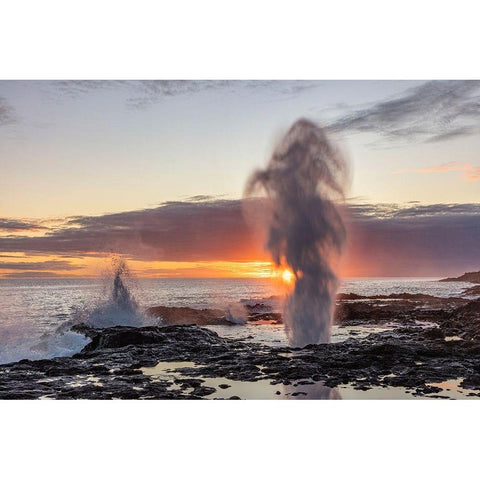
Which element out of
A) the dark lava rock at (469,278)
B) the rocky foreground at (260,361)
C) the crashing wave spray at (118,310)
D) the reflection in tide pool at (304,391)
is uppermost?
the dark lava rock at (469,278)

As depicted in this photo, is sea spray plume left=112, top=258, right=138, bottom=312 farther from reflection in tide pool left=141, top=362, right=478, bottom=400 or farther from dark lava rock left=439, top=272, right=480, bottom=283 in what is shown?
dark lava rock left=439, top=272, right=480, bottom=283

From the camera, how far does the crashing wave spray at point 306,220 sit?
7246 millimetres

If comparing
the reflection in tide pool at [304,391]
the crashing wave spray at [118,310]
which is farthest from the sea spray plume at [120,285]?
the reflection in tide pool at [304,391]

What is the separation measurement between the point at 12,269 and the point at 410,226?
6.27m

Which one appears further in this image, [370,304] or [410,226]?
[370,304]

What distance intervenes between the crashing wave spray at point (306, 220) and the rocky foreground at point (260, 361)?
0.32 meters

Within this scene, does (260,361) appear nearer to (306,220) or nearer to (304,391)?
(304,391)

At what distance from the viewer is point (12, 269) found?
7.26 m

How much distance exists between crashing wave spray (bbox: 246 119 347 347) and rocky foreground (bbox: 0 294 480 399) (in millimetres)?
319

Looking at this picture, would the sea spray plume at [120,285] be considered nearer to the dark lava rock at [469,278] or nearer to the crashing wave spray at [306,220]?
the crashing wave spray at [306,220]

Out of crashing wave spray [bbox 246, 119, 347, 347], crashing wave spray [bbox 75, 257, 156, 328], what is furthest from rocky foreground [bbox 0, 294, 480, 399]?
crashing wave spray [bbox 246, 119, 347, 347]

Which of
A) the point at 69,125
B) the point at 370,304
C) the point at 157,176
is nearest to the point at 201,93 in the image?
the point at 157,176

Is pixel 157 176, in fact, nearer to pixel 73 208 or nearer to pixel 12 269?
pixel 73 208

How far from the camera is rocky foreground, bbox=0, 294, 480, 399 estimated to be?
615cm
